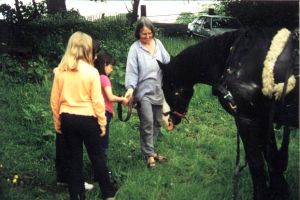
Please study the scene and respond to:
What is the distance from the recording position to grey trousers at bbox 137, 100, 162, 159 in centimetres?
562

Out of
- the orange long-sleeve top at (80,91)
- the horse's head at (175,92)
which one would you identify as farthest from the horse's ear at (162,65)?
the orange long-sleeve top at (80,91)

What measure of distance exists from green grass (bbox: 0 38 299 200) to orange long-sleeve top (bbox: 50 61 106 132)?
1.01 m

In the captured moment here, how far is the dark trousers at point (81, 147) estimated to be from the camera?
4426 millimetres

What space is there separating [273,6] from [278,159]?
8172mm

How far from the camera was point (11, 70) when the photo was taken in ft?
31.5

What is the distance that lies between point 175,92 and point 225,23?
9.19m

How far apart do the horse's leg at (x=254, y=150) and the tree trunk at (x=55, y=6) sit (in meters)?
10.9

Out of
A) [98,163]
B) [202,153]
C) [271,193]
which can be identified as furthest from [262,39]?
[202,153]

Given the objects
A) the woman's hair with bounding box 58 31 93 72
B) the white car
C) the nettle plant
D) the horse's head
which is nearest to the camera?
the woman's hair with bounding box 58 31 93 72

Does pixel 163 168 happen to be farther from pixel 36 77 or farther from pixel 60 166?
pixel 36 77

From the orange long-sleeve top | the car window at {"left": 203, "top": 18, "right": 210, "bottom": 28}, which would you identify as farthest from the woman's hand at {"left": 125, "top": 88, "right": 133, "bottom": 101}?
the car window at {"left": 203, "top": 18, "right": 210, "bottom": 28}

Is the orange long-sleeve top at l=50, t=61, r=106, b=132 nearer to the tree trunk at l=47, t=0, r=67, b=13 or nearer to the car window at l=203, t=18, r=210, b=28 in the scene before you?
the tree trunk at l=47, t=0, r=67, b=13

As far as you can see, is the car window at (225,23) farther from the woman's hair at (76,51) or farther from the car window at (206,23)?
the woman's hair at (76,51)

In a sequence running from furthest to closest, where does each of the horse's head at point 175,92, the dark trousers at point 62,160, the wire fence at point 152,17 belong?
the wire fence at point 152,17 → the horse's head at point 175,92 → the dark trousers at point 62,160
